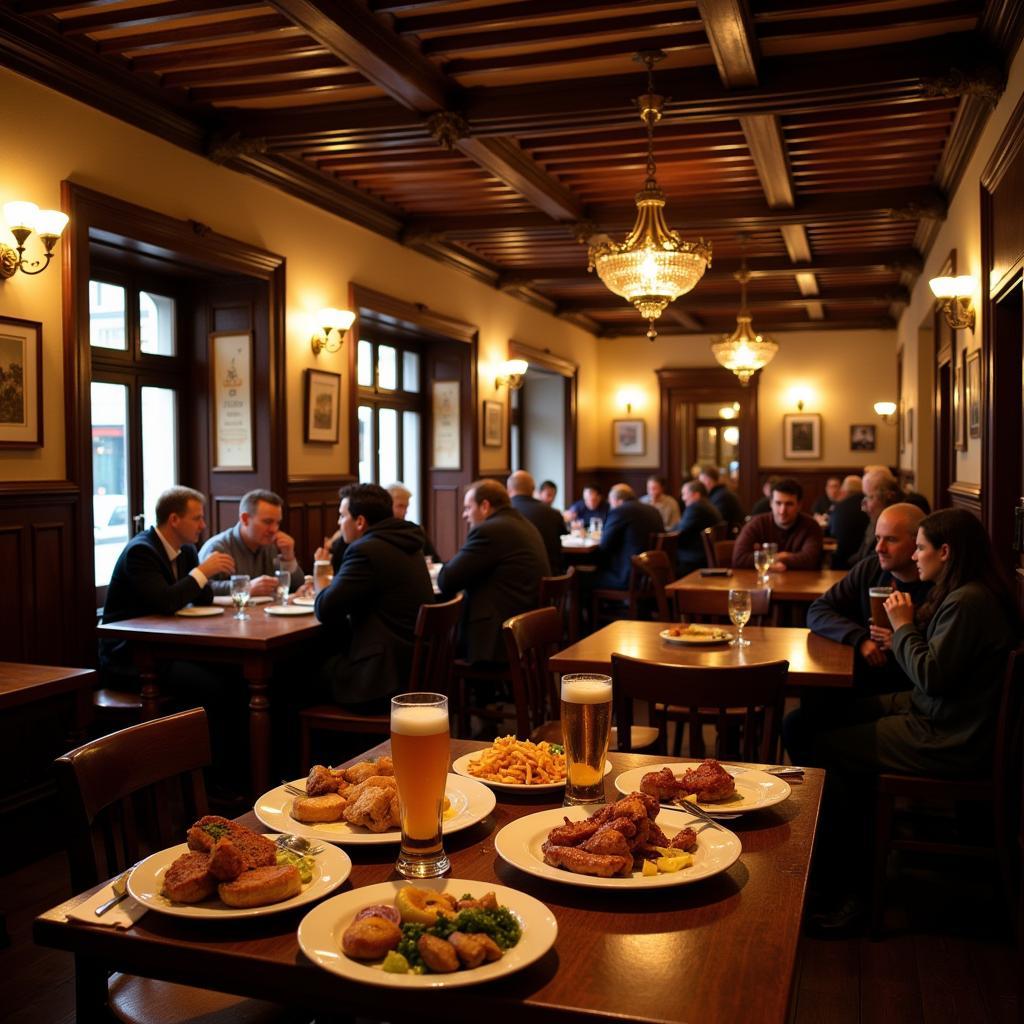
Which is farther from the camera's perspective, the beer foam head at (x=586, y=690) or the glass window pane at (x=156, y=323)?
the glass window pane at (x=156, y=323)

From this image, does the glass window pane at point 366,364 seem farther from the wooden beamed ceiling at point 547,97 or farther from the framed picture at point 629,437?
the framed picture at point 629,437

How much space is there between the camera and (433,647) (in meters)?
4.21

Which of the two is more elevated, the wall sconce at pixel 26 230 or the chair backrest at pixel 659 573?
the wall sconce at pixel 26 230

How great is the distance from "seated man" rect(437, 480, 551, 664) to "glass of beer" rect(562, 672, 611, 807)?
3503mm

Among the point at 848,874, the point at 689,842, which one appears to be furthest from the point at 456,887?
the point at 848,874

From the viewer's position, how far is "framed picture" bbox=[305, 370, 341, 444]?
697 centimetres

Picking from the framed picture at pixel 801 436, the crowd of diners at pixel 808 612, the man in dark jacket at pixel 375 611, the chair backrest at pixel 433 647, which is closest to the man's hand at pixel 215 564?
the crowd of diners at pixel 808 612

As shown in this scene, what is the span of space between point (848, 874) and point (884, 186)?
18.7 feet

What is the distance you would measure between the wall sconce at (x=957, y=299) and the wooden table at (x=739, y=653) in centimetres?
302

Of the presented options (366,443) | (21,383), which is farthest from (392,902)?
(366,443)

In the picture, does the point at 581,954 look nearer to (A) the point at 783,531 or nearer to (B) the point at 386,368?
(A) the point at 783,531

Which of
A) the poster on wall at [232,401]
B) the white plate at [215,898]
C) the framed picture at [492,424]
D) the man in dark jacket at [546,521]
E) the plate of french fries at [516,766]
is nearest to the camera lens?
the white plate at [215,898]

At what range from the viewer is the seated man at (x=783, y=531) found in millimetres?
6754

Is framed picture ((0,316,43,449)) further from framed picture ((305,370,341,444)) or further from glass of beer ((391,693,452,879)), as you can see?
glass of beer ((391,693,452,879))
